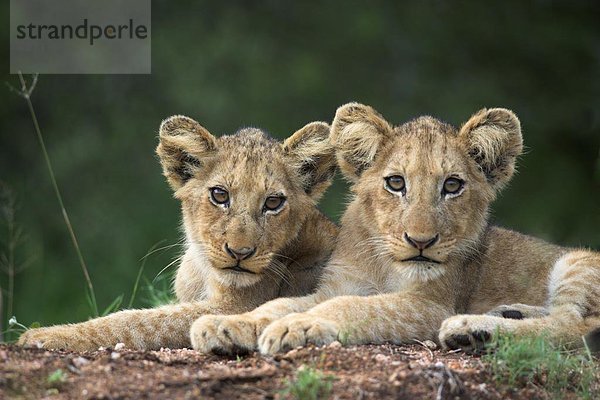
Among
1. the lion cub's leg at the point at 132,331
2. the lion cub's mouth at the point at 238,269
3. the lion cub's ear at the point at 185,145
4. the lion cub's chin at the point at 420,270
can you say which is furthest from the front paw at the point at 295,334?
the lion cub's ear at the point at 185,145

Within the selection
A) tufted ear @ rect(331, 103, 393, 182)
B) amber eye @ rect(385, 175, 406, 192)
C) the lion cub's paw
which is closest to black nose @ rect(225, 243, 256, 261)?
the lion cub's paw

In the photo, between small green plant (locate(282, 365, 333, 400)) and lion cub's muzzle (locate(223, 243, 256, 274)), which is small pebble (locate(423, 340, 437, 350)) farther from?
small green plant (locate(282, 365, 333, 400))

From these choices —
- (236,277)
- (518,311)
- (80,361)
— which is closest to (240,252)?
(236,277)

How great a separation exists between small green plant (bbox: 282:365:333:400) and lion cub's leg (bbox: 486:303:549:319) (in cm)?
230

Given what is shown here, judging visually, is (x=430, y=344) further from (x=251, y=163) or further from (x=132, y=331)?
(x=132, y=331)

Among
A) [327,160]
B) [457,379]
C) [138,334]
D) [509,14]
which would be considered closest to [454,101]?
[509,14]

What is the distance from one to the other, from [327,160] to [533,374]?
2.55m

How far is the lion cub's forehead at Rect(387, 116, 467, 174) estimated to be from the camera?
24.7 feet

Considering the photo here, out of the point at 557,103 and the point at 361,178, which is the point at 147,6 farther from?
the point at 361,178

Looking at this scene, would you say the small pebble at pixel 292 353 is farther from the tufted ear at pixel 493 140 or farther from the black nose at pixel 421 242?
the tufted ear at pixel 493 140

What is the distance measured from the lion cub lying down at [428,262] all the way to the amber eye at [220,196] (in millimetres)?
793

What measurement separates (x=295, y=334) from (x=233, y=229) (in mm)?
1051

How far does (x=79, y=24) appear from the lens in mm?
14930

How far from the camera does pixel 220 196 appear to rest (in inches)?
301
